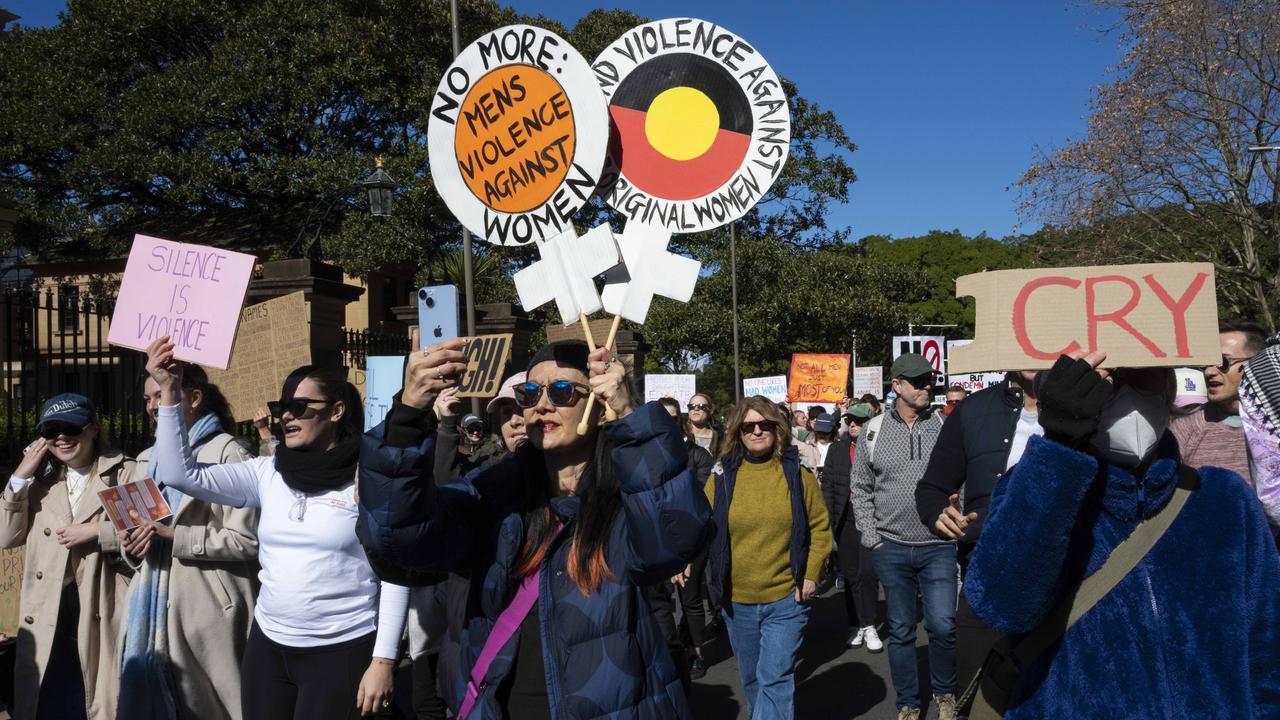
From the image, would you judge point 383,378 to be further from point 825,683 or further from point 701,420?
point 701,420

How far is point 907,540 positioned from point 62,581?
14.1 feet

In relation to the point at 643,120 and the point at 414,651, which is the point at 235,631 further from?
the point at 643,120

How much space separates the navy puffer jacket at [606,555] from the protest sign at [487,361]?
92.3 inches

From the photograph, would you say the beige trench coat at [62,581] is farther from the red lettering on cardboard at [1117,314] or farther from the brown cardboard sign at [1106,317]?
the red lettering on cardboard at [1117,314]

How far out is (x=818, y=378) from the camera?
69.3 ft

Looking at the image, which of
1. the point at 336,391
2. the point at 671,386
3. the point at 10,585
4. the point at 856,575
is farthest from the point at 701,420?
the point at 336,391

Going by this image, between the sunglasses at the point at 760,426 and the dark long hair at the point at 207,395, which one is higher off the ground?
the dark long hair at the point at 207,395

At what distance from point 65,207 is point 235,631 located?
25.4m

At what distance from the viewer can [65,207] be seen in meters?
25.7

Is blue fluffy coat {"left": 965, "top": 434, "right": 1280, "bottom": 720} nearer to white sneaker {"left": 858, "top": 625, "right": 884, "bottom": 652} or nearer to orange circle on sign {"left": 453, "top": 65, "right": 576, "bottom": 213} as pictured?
orange circle on sign {"left": 453, "top": 65, "right": 576, "bottom": 213}

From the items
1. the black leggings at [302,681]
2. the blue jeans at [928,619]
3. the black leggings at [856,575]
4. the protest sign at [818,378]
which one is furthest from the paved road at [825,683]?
the protest sign at [818,378]

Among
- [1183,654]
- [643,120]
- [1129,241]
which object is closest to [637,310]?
[643,120]

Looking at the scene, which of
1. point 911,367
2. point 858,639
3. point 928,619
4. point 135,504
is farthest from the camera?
point 858,639

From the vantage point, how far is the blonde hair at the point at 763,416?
572 centimetres
